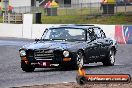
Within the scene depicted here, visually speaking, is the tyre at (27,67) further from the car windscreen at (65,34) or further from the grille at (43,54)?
the car windscreen at (65,34)

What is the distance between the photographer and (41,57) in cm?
1580

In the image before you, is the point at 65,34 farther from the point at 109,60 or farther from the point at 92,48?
the point at 109,60

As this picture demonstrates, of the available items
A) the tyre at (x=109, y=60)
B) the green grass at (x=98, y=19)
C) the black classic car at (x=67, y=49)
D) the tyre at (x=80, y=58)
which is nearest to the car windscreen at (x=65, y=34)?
the black classic car at (x=67, y=49)

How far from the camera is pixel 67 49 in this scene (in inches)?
619

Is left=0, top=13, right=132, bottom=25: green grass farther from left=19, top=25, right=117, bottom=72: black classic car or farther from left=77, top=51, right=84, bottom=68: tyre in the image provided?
left=77, top=51, right=84, bottom=68: tyre

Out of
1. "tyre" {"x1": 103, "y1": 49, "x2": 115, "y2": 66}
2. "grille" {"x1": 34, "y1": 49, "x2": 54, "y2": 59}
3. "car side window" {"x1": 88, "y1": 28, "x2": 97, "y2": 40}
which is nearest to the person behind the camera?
"grille" {"x1": 34, "y1": 49, "x2": 54, "y2": 59}

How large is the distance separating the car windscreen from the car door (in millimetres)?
248

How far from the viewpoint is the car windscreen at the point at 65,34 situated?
16.9 metres

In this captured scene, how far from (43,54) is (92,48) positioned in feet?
6.82

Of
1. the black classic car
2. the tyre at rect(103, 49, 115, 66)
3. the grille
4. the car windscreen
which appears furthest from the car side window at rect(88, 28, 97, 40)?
the grille

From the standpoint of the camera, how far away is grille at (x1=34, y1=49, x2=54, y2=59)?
615 inches

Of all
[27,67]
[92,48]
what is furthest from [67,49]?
[92,48]

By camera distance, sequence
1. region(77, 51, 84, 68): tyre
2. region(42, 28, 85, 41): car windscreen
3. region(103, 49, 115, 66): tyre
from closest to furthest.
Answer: region(77, 51, 84, 68): tyre, region(42, 28, 85, 41): car windscreen, region(103, 49, 115, 66): tyre

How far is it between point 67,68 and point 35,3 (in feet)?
250
